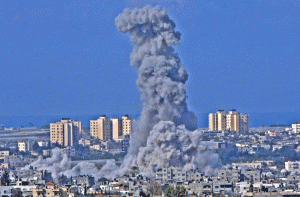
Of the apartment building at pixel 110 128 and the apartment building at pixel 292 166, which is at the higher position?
the apartment building at pixel 110 128

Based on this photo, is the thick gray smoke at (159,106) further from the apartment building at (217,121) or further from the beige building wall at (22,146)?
the apartment building at (217,121)

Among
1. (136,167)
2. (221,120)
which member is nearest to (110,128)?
(221,120)

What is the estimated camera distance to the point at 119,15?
60.2m

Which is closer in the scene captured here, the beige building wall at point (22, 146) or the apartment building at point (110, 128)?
the beige building wall at point (22, 146)

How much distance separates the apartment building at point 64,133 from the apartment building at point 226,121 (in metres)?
11.2

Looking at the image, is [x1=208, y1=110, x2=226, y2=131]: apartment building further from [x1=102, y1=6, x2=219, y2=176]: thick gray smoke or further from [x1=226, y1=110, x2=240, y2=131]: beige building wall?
[x1=102, y1=6, x2=219, y2=176]: thick gray smoke

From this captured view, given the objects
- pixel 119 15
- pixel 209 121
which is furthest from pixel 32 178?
pixel 209 121

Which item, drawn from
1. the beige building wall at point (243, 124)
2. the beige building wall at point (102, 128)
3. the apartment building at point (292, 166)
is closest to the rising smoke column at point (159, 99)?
the apartment building at point (292, 166)

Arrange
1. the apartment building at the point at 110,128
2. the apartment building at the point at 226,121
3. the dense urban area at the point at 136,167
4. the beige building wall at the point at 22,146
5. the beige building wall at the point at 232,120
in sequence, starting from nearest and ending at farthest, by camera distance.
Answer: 1. the dense urban area at the point at 136,167
2. the beige building wall at the point at 22,146
3. the apartment building at the point at 110,128
4. the beige building wall at the point at 232,120
5. the apartment building at the point at 226,121

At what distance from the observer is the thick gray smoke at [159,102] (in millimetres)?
56969

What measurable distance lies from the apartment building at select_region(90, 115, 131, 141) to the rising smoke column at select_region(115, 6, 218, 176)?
25.7 metres

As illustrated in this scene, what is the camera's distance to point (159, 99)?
58.5m

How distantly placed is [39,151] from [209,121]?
19.3 metres

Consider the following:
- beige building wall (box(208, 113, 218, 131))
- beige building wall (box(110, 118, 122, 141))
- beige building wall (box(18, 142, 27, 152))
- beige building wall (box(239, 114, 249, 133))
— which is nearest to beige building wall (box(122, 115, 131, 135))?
beige building wall (box(110, 118, 122, 141))
